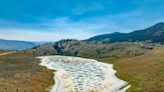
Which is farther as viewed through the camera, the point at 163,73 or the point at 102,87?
the point at 163,73

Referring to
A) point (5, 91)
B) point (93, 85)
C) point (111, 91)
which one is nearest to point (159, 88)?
point (111, 91)

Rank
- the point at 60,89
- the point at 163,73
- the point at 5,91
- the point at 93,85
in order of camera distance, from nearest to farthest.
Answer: the point at 5,91 → the point at 60,89 → the point at 93,85 → the point at 163,73

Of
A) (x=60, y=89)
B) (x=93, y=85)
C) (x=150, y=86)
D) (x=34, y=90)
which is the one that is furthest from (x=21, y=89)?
(x=150, y=86)

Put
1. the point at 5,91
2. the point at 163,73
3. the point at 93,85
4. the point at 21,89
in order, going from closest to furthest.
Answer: the point at 5,91 → the point at 21,89 → the point at 93,85 → the point at 163,73

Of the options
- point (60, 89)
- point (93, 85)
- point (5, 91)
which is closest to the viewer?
point (5, 91)

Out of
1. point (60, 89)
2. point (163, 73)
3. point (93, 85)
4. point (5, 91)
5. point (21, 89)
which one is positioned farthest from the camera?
point (163, 73)

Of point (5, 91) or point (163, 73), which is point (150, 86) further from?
point (5, 91)

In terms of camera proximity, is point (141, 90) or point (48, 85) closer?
point (141, 90)

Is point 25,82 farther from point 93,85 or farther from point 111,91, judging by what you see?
point 111,91
